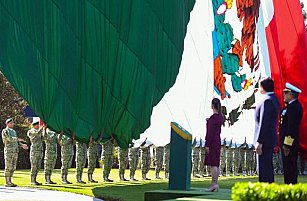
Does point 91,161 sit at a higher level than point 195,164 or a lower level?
lower

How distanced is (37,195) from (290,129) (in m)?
4.16

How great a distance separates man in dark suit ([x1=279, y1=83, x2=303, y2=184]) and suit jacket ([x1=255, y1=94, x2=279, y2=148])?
692mm

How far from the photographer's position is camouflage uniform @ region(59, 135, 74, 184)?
14336 mm

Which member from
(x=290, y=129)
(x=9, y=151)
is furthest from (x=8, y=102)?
(x=290, y=129)

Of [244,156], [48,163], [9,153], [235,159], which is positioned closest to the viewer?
[9,153]

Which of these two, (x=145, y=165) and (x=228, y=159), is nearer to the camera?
(x=145, y=165)

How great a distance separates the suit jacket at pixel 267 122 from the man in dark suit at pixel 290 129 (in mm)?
692

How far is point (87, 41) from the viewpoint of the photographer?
11.6 m

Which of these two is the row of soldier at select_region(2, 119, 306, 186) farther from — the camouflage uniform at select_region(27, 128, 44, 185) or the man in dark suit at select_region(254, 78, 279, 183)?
the man in dark suit at select_region(254, 78, 279, 183)

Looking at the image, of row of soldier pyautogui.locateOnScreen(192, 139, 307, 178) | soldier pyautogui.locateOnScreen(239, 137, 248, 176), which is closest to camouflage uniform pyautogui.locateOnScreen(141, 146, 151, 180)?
row of soldier pyautogui.locateOnScreen(192, 139, 307, 178)

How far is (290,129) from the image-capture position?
8.67 metres

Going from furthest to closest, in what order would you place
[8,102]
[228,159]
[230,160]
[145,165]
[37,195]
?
[8,102]
[230,160]
[228,159]
[145,165]
[37,195]

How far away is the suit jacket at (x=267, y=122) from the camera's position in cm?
795

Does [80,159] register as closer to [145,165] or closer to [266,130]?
[145,165]
